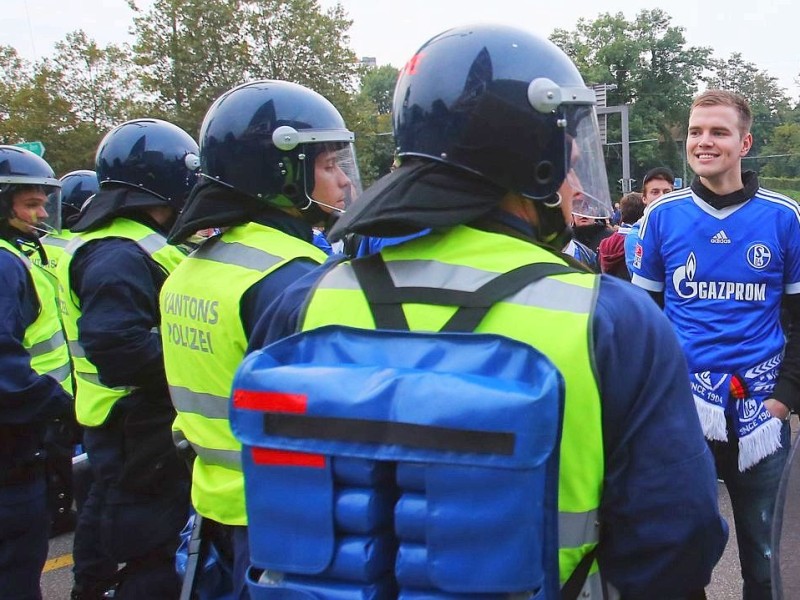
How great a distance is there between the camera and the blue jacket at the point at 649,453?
1244 mm

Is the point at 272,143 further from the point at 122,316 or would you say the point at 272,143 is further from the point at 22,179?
the point at 22,179

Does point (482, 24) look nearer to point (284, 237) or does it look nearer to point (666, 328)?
point (666, 328)

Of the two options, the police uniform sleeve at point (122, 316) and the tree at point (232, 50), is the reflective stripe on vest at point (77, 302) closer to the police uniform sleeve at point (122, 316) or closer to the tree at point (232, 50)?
the police uniform sleeve at point (122, 316)

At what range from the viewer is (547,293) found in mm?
1258

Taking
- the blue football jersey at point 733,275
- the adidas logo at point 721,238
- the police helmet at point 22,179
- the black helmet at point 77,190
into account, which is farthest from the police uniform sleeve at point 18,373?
the black helmet at point 77,190

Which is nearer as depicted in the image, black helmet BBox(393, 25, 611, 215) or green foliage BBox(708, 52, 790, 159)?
black helmet BBox(393, 25, 611, 215)

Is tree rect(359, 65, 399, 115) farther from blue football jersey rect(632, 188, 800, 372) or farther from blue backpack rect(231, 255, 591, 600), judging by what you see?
blue backpack rect(231, 255, 591, 600)

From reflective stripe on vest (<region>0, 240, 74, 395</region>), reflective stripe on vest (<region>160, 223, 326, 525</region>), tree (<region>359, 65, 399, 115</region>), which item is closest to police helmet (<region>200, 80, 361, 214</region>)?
reflective stripe on vest (<region>160, 223, 326, 525</region>)

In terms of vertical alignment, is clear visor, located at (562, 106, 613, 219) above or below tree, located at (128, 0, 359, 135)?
below

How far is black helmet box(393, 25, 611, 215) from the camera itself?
142 centimetres

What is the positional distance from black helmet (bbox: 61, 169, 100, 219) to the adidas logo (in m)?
4.95

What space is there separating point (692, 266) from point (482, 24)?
1.82 meters

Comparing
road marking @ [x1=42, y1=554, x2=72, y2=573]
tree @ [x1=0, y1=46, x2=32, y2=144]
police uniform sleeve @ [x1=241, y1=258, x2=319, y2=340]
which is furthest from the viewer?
tree @ [x1=0, y1=46, x2=32, y2=144]

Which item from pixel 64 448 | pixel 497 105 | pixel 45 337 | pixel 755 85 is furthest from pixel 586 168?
pixel 755 85
